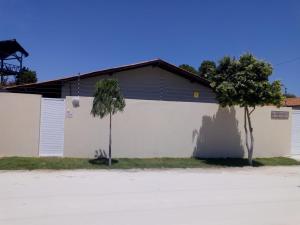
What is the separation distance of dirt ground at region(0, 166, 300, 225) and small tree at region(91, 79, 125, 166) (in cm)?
225

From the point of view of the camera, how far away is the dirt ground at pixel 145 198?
7.04 meters

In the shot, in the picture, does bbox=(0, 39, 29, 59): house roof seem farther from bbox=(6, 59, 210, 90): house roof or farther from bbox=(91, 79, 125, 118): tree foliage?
bbox=(91, 79, 125, 118): tree foliage

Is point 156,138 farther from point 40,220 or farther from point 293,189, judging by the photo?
point 40,220

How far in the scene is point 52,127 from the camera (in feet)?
48.5

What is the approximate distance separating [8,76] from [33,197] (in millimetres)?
38860

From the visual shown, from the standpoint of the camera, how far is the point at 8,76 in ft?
146

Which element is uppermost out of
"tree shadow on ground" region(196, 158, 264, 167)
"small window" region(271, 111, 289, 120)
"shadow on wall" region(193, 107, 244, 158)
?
"small window" region(271, 111, 289, 120)

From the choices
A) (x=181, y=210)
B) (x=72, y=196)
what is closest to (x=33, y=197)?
(x=72, y=196)

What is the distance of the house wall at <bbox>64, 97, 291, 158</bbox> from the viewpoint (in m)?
15.1

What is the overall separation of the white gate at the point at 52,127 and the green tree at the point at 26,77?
27328 mm

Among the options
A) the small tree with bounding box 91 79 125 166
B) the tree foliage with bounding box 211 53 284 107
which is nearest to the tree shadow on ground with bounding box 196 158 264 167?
the tree foliage with bounding box 211 53 284 107

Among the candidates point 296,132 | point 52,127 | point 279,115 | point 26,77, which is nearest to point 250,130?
point 279,115

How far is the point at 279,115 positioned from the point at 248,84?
3.92 metres

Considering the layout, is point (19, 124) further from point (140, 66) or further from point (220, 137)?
point (220, 137)
